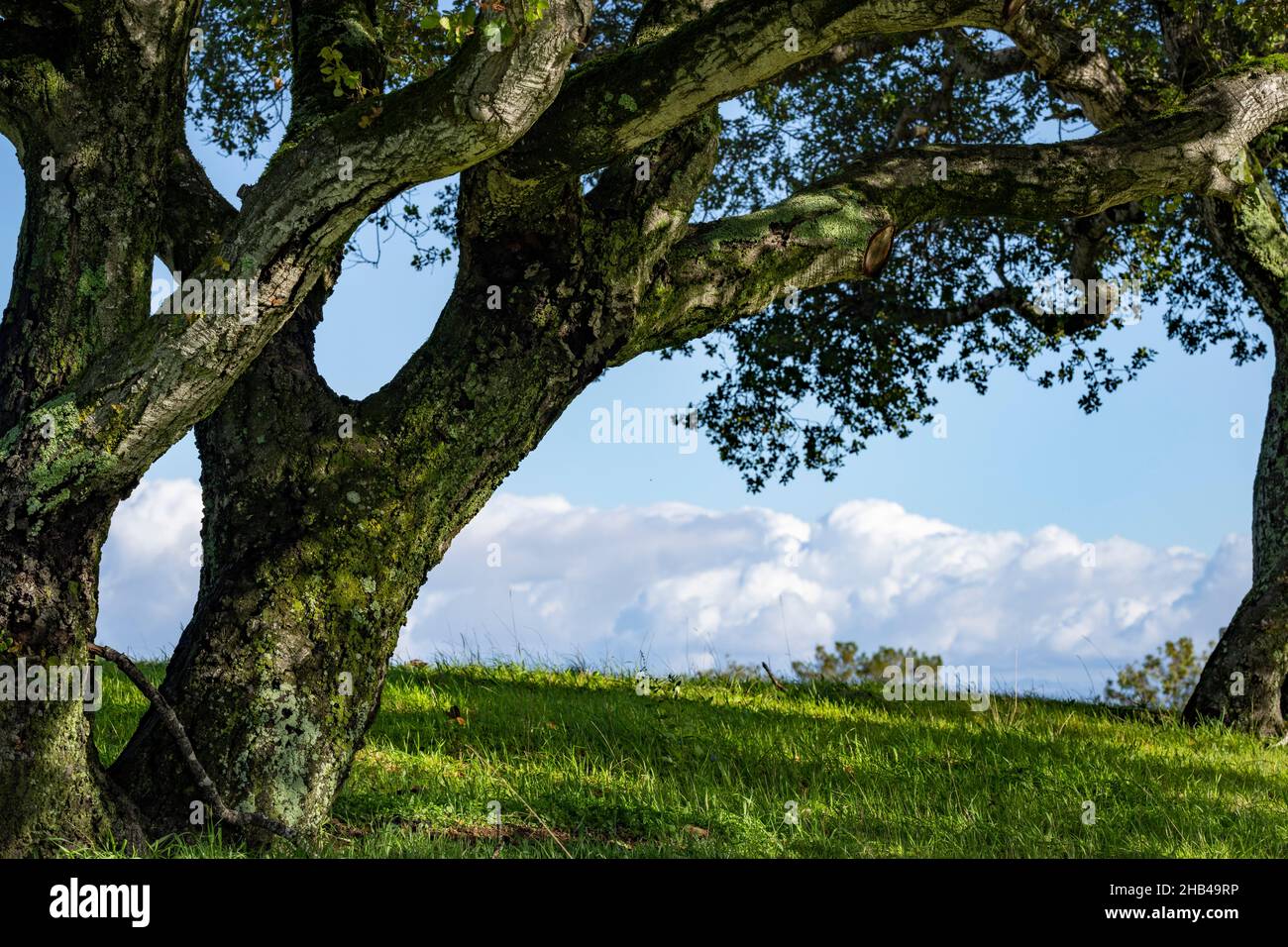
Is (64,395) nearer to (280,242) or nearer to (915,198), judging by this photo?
(280,242)

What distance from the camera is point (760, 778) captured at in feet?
30.6

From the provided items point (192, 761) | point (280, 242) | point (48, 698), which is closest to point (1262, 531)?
point (280, 242)

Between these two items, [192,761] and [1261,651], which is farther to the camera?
[1261,651]

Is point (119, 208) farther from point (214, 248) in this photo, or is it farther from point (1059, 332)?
point (1059, 332)

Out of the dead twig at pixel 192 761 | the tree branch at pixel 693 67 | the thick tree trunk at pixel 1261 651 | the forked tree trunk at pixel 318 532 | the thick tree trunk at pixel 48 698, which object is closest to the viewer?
the thick tree trunk at pixel 48 698

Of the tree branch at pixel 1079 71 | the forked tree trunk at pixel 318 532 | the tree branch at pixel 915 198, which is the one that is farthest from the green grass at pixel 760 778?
the tree branch at pixel 1079 71

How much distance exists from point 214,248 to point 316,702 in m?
2.71

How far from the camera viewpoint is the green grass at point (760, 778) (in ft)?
24.7

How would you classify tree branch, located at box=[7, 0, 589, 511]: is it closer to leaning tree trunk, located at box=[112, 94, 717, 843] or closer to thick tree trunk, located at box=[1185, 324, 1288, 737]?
leaning tree trunk, located at box=[112, 94, 717, 843]

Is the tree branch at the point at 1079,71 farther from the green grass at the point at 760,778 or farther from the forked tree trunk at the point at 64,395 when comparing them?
the forked tree trunk at the point at 64,395

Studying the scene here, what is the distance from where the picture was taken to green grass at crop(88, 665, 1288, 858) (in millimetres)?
7520

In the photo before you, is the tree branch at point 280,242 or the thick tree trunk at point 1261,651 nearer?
the tree branch at point 280,242

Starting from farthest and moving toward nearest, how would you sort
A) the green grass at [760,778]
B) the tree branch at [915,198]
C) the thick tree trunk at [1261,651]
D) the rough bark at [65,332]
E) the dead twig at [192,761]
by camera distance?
the thick tree trunk at [1261,651] → the tree branch at [915,198] → the green grass at [760,778] → the dead twig at [192,761] → the rough bark at [65,332]
